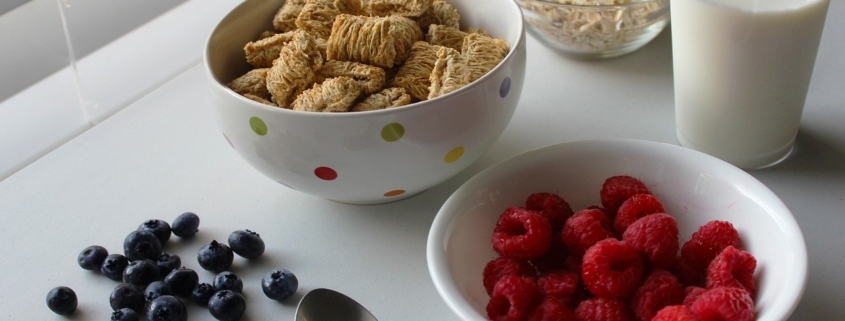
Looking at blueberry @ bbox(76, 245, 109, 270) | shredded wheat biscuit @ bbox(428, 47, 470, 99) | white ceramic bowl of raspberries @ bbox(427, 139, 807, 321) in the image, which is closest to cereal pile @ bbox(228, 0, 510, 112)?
shredded wheat biscuit @ bbox(428, 47, 470, 99)

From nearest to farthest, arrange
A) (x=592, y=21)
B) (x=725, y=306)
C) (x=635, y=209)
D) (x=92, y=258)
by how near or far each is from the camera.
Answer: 1. (x=725, y=306)
2. (x=635, y=209)
3. (x=92, y=258)
4. (x=592, y=21)

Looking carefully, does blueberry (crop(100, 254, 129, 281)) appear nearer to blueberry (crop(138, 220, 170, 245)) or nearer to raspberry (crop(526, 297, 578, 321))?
blueberry (crop(138, 220, 170, 245))

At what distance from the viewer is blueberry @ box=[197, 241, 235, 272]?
76 cm

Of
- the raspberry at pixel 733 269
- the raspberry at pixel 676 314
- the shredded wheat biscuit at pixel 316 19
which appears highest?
the shredded wheat biscuit at pixel 316 19

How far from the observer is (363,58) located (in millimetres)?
792

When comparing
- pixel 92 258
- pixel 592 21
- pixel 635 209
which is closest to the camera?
pixel 635 209

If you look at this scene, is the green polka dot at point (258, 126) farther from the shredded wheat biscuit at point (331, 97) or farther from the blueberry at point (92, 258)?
the blueberry at point (92, 258)

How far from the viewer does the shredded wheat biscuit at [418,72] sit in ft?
2.54

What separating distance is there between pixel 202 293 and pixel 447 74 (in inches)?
11.6

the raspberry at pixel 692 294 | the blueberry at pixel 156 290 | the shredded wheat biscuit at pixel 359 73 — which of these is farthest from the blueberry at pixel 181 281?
the raspberry at pixel 692 294

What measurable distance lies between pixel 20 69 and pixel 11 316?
47 centimetres

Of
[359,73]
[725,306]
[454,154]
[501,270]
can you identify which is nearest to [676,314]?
[725,306]

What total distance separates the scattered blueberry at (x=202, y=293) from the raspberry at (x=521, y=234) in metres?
0.26

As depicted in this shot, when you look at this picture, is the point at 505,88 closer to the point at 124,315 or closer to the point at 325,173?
the point at 325,173
